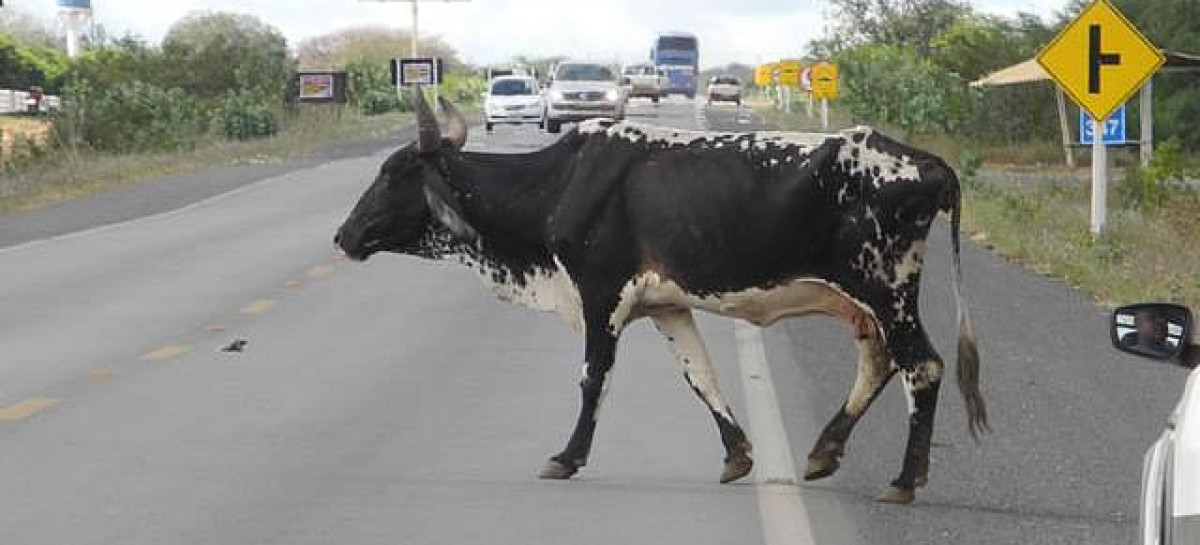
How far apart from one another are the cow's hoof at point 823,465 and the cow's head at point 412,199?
Result: 5.88 feet

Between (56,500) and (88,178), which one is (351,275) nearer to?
(56,500)

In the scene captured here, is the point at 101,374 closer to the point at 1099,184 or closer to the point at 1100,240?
the point at 1100,240

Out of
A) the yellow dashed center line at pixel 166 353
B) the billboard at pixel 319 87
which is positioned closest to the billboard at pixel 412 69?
the billboard at pixel 319 87

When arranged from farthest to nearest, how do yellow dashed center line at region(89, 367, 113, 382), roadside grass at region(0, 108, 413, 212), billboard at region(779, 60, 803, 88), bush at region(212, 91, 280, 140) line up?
1. billboard at region(779, 60, 803, 88)
2. bush at region(212, 91, 280, 140)
3. roadside grass at region(0, 108, 413, 212)
4. yellow dashed center line at region(89, 367, 113, 382)

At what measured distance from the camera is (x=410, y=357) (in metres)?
→ 15.1

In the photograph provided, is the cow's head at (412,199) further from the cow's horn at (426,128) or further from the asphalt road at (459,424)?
the asphalt road at (459,424)

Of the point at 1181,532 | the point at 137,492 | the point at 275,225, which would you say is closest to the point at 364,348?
the point at 137,492

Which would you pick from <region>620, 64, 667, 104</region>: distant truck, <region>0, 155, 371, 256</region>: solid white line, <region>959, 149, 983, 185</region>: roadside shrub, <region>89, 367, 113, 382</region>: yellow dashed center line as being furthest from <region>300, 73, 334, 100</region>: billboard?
<region>89, 367, 113, 382</region>: yellow dashed center line

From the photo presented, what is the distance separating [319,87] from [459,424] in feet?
214

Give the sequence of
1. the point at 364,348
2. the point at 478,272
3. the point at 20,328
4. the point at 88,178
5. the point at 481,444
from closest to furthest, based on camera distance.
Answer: the point at 478,272, the point at 481,444, the point at 364,348, the point at 20,328, the point at 88,178

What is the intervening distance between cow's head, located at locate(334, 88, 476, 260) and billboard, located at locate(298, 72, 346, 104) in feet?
213

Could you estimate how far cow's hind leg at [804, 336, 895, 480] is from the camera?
982 cm

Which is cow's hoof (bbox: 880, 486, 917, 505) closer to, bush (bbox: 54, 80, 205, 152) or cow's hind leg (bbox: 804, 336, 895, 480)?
cow's hind leg (bbox: 804, 336, 895, 480)

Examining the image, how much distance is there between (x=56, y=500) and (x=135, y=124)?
47065mm
